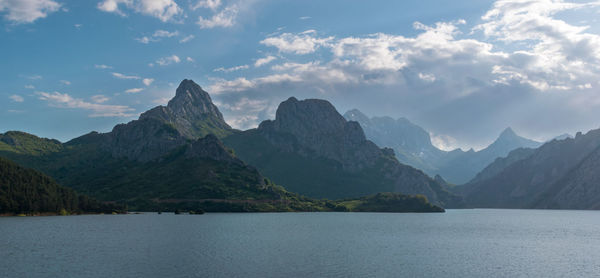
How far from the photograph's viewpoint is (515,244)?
16238 cm

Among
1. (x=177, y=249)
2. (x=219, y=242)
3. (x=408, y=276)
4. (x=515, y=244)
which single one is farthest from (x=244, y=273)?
(x=515, y=244)

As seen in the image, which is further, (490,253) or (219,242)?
(219,242)

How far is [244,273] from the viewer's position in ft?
311

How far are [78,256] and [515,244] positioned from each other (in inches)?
5622

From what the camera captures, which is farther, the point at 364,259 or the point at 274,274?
the point at 364,259

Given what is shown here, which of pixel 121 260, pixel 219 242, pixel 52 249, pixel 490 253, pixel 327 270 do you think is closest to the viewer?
pixel 327 270

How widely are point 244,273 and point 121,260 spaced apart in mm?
35387

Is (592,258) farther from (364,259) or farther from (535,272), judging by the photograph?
(364,259)

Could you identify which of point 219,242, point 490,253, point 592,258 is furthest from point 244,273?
point 592,258

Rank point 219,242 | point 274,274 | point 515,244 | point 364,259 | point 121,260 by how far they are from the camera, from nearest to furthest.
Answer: point 274,274, point 121,260, point 364,259, point 219,242, point 515,244

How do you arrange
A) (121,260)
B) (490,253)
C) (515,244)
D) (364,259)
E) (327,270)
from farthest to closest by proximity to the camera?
1. (515,244)
2. (490,253)
3. (364,259)
4. (121,260)
5. (327,270)

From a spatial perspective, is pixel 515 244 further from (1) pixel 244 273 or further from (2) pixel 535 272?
(1) pixel 244 273

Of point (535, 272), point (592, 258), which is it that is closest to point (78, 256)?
point (535, 272)

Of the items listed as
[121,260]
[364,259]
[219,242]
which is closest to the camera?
[121,260]
